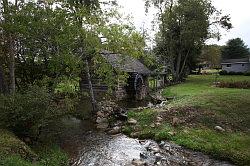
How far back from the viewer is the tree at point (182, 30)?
50.5 m

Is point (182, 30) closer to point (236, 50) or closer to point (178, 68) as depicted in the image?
point (178, 68)

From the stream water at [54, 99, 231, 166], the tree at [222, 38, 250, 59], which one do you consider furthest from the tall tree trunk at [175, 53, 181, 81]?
the tree at [222, 38, 250, 59]

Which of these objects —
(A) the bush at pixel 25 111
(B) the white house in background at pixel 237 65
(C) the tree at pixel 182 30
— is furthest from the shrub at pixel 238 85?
(B) the white house in background at pixel 237 65

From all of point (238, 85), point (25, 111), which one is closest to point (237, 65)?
point (238, 85)

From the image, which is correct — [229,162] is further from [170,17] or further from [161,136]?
[170,17]

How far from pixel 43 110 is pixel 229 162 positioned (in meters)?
9.08

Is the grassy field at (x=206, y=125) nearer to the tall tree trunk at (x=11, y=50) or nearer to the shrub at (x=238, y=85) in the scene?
the tall tree trunk at (x=11, y=50)

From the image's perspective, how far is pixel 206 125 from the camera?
19.9 metres

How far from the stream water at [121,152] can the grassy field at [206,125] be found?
73 cm

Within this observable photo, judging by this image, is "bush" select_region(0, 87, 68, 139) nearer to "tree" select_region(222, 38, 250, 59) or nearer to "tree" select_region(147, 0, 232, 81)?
"tree" select_region(147, 0, 232, 81)

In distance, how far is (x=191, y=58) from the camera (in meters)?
59.4

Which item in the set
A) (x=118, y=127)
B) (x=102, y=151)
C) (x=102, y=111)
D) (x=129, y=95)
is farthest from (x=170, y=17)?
(x=102, y=151)

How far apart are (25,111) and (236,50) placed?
3406 inches

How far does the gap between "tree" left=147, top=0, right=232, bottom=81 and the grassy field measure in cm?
2694
